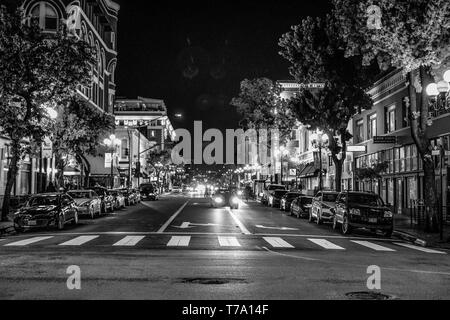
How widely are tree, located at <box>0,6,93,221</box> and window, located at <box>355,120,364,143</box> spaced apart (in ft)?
82.5

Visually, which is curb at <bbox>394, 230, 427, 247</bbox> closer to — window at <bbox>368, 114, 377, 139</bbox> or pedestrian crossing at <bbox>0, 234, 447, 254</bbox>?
pedestrian crossing at <bbox>0, 234, 447, 254</bbox>

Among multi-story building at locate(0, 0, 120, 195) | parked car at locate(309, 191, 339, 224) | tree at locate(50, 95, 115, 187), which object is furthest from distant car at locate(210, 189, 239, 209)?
parked car at locate(309, 191, 339, 224)

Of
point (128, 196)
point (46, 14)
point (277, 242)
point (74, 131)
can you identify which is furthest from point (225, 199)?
point (46, 14)

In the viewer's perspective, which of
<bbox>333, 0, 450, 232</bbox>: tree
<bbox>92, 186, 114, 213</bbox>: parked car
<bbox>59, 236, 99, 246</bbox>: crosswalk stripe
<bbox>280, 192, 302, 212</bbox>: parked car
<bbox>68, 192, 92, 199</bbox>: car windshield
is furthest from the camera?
<bbox>280, 192, 302, 212</bbox>: parked car

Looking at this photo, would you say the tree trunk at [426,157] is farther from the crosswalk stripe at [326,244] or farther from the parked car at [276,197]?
the parked car at [276,197]

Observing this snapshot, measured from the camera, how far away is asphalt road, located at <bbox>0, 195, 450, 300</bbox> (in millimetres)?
9828

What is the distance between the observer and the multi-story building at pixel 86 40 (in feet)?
144

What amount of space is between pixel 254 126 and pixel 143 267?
63181 millimetres

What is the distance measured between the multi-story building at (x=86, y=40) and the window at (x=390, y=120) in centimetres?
2066

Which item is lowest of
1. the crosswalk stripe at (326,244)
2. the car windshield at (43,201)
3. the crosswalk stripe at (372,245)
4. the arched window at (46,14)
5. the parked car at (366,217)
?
the crosswalk stripe at (372,245)

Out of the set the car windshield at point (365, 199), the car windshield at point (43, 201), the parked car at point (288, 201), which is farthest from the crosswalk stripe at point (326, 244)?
the parked car at point (288, 201)

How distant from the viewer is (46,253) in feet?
51.1

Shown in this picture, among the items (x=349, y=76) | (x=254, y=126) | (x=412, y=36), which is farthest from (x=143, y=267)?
(x=254, y=126)
